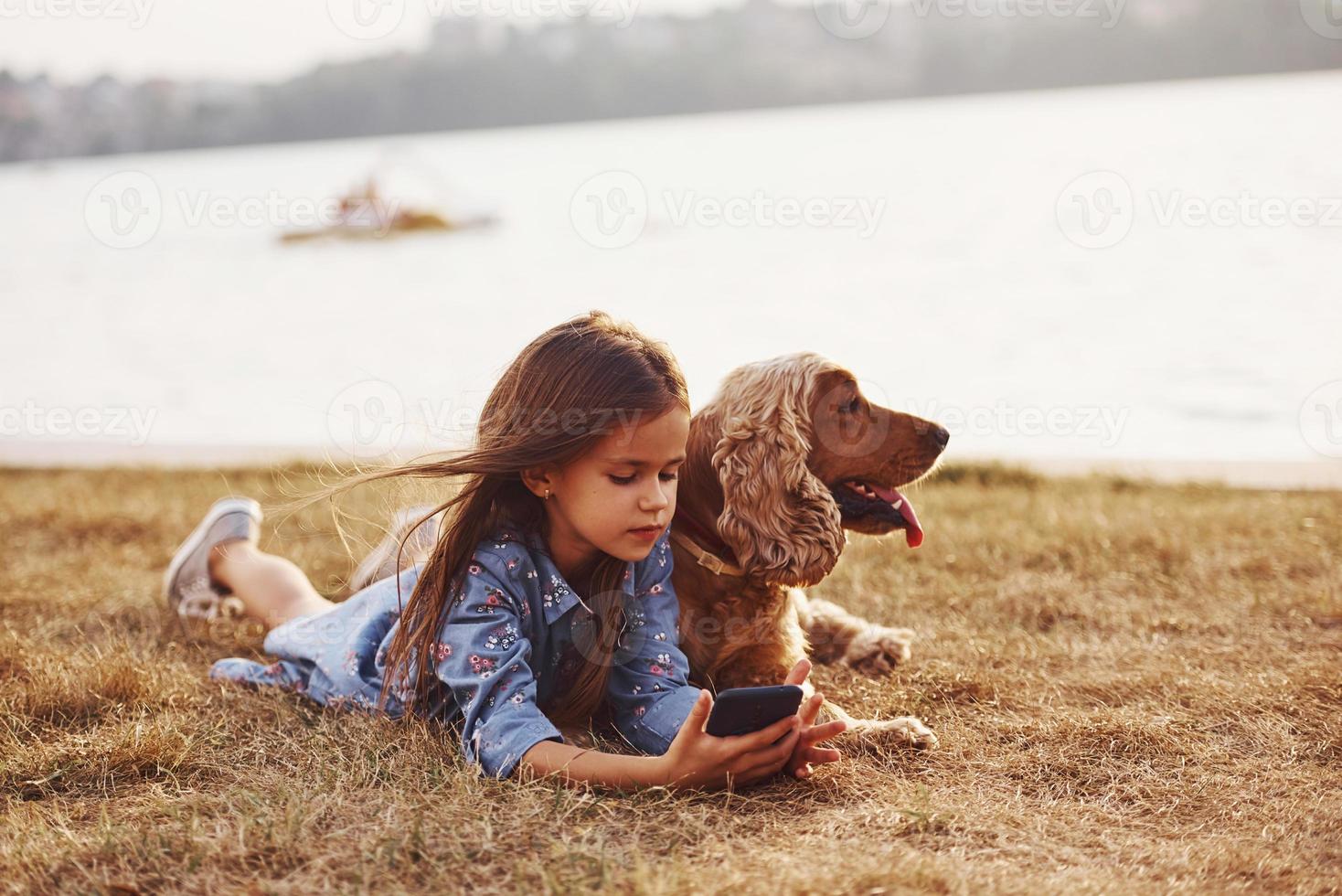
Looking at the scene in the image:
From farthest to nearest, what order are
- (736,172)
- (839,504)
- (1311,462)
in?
(736,172)
(1311,462)
(839,504)

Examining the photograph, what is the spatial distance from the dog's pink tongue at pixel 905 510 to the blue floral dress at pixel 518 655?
2.46 ft

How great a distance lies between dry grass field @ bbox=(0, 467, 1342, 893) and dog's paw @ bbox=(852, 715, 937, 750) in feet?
0.14

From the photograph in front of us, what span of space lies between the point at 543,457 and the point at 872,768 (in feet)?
3.84

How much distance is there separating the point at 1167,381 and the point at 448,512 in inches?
342

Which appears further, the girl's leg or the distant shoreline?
the distant shoreline

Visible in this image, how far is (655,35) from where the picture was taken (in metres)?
51.6

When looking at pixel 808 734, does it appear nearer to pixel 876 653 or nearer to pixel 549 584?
pixel 549 584

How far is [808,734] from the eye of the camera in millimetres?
2848

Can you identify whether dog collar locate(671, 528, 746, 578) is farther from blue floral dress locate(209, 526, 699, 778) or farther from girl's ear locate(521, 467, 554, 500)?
girl's ear locate(521, 467, 554, 500)

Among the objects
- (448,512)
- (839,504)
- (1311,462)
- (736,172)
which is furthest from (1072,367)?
(736,172)

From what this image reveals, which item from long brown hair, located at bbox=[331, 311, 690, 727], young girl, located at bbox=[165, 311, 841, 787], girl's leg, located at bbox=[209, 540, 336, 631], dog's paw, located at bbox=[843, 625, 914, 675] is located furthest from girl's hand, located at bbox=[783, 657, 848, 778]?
girl's leg, located at bbox=[209, 540, 336, 631]

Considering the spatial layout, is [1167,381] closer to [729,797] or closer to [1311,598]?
[1311,598]

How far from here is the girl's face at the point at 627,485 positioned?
9.57ft

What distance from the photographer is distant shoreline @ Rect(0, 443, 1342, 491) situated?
664 cm
